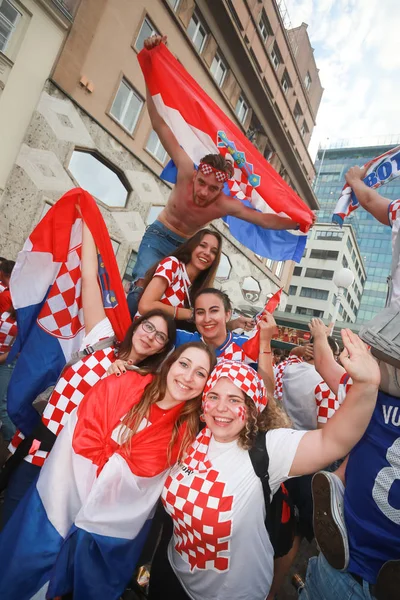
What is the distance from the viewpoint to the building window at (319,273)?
50125 millimetres

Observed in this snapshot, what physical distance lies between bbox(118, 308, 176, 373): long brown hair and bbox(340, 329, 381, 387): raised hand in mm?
1315

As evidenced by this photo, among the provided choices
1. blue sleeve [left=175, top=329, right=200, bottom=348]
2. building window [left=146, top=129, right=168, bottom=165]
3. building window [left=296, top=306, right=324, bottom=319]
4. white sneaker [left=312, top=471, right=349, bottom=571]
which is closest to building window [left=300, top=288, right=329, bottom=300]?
building window [left=296, top=306, right=324, bottom=319]

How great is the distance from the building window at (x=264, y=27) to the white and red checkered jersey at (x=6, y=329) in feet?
63.0

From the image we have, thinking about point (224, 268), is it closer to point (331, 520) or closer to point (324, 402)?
point (324, 402)

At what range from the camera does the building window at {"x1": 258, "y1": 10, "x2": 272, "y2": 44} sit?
16.7m

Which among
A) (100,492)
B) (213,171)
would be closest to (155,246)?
(213,171)

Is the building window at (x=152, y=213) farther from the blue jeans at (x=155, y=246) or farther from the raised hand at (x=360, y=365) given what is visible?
the raised hand at (x=360, y=365)

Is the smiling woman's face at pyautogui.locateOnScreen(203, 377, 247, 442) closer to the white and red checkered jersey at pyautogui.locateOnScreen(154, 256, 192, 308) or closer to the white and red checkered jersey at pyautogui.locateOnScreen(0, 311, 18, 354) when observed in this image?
the white and red checkered jersey at pyautogui.locateOnScreen(154, 256, 192, 308)

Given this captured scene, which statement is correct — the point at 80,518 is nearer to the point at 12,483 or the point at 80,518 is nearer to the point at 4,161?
the point at 12,483

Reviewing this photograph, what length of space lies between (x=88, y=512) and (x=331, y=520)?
3.87 feet

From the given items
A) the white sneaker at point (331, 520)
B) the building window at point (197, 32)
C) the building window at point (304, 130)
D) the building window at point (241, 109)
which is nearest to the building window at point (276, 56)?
the building window at point (241, 109)

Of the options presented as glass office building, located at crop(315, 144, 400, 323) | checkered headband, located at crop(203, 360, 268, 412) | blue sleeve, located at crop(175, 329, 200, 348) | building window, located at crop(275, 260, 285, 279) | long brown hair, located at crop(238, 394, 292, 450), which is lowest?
long brown hair, located at crop(238, 394, 292, 450)

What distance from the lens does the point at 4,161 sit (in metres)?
7.91

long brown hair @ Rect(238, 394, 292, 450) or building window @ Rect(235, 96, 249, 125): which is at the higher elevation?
building window @ Rect(235, 96, 249, 125)
